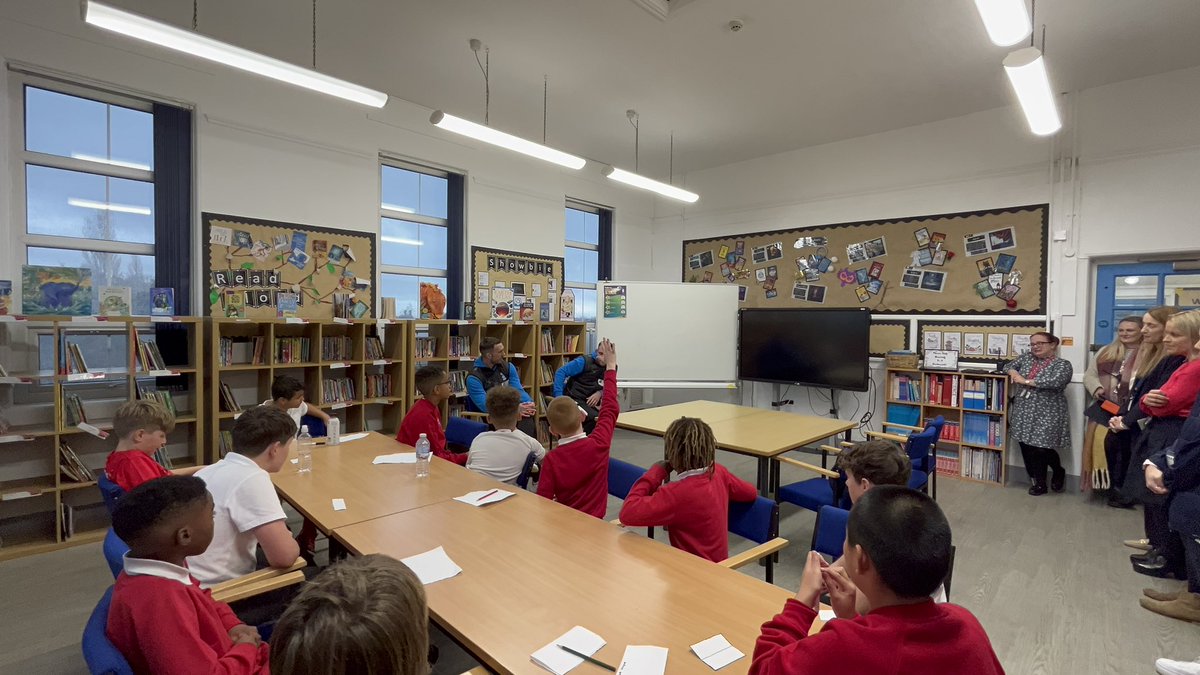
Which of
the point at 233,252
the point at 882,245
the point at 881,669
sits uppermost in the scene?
the point at 882,245

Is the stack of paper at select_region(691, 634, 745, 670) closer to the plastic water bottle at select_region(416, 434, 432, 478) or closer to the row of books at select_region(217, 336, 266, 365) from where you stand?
the plastic water bottle at select_region(416, 434, 432, 478)

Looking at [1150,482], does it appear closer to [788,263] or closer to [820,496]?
[820,496]

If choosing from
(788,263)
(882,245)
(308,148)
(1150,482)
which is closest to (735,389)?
(788,263)

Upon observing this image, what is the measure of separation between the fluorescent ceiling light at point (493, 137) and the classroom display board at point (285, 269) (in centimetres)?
163

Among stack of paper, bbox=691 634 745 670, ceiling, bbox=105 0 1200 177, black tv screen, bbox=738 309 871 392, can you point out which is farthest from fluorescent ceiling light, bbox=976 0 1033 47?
black tv screen, bbox=738 309 871 392

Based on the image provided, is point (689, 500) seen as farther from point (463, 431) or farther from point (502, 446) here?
point (463, 431)

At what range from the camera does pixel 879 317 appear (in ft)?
20.3

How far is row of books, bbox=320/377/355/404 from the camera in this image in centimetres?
475

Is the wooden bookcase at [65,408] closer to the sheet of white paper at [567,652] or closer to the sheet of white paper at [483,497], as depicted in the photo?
the sheet of white paper at [483,497]

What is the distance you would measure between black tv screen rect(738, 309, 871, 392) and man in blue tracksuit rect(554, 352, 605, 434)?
218cm

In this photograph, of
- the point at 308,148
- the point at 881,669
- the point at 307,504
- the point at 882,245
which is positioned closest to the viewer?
the point at 881,669

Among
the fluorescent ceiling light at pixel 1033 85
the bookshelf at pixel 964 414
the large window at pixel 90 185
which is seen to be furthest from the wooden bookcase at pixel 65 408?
the bookshelf at pixel 964 414

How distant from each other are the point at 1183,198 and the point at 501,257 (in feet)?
20.8

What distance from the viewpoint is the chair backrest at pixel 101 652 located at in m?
1.14
